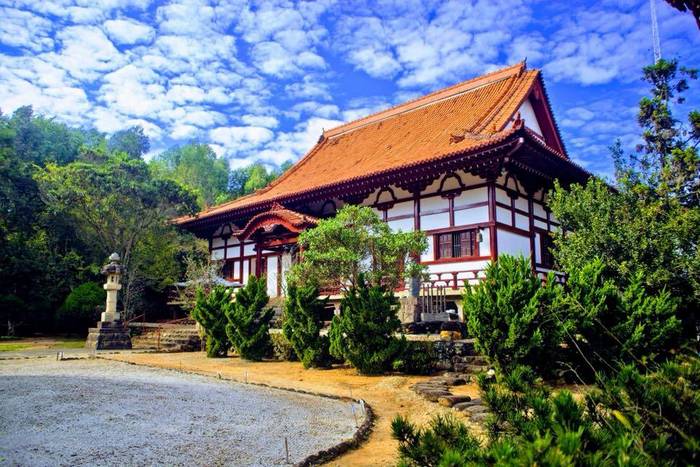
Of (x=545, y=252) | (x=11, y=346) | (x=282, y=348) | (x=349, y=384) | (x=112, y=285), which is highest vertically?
(x=545, y=252)

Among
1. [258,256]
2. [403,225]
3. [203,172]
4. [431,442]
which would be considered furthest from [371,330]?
[203,172]

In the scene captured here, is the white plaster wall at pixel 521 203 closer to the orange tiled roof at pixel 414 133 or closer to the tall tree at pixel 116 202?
the orange tiled roof at pixel 414 133

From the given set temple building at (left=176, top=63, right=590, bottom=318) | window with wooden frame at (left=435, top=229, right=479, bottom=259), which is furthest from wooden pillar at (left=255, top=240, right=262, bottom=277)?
→ window with wooden frame at (left=435, top=229, right=479, bottom=259)

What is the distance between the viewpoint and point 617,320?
31.7 ft

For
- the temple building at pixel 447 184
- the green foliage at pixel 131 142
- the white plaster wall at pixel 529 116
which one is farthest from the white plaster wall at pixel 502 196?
the green foliage at pixel 131 142

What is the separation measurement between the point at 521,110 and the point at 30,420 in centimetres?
1732

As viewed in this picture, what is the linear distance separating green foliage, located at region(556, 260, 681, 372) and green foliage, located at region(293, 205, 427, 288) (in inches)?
160

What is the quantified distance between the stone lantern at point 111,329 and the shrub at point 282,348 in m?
6.18

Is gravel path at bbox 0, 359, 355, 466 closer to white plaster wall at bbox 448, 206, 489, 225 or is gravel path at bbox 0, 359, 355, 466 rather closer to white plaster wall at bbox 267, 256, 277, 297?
white plaster wall at bbox 448, 206, 489, 225

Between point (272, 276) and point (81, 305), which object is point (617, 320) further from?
point (81, 305)

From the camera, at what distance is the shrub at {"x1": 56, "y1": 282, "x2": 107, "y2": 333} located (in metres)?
22.3

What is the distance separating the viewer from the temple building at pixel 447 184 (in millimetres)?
15539

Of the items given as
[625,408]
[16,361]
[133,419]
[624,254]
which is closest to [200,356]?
[16,361]

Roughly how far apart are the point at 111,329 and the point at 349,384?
11.0 m
